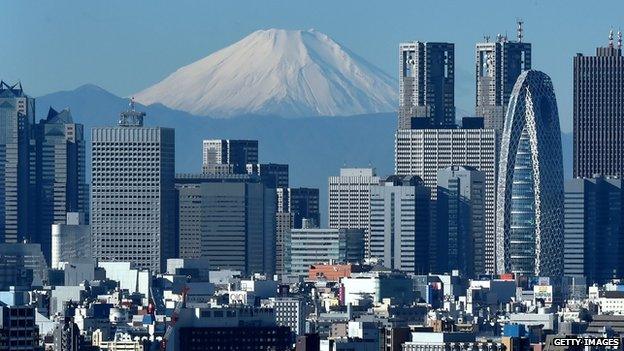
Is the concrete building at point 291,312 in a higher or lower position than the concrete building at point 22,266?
lower

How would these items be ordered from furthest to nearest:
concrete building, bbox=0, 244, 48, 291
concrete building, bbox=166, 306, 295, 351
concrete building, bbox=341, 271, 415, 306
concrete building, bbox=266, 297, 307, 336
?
1. concrete building, bbox=0, 244, 48, 291
2. concrete building, bbox=341, 271, 415, 306
3. concrete building, bbox=266, 297, 307, 336
4. concrete building, bbox=166, 306, 295, 351

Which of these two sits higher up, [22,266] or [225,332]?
[22,266]

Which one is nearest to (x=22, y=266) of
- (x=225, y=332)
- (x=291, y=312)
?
(x=291, y=312)

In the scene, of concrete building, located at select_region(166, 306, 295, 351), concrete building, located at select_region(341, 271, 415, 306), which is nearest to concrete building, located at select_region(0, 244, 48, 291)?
concrete building, located at select_region(341, 271, 415, 306)

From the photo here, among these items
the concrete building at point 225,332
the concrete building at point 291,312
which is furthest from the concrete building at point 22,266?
the concrete building at point 225,332

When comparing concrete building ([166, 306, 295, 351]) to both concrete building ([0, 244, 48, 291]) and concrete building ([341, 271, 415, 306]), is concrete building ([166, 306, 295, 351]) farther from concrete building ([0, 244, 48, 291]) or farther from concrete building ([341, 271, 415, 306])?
concrete building ([0, 244, 48, 291])

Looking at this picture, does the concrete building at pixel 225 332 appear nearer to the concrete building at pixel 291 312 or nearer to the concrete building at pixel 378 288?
the concrete building at pixel 291 312

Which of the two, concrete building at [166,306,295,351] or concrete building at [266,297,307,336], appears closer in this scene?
concrete building at [166,306,295,351]

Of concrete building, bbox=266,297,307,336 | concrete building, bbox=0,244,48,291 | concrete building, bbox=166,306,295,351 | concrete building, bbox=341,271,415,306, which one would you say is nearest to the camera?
concrete building, bbox=166,306,295,351

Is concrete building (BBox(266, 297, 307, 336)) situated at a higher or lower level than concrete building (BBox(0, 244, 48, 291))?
lower

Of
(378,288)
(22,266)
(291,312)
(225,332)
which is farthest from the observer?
(22,266)

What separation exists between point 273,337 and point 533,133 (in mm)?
100452

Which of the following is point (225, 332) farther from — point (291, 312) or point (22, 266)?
point (22, 266)

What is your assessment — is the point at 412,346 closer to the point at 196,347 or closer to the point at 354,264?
the point at 196,347
